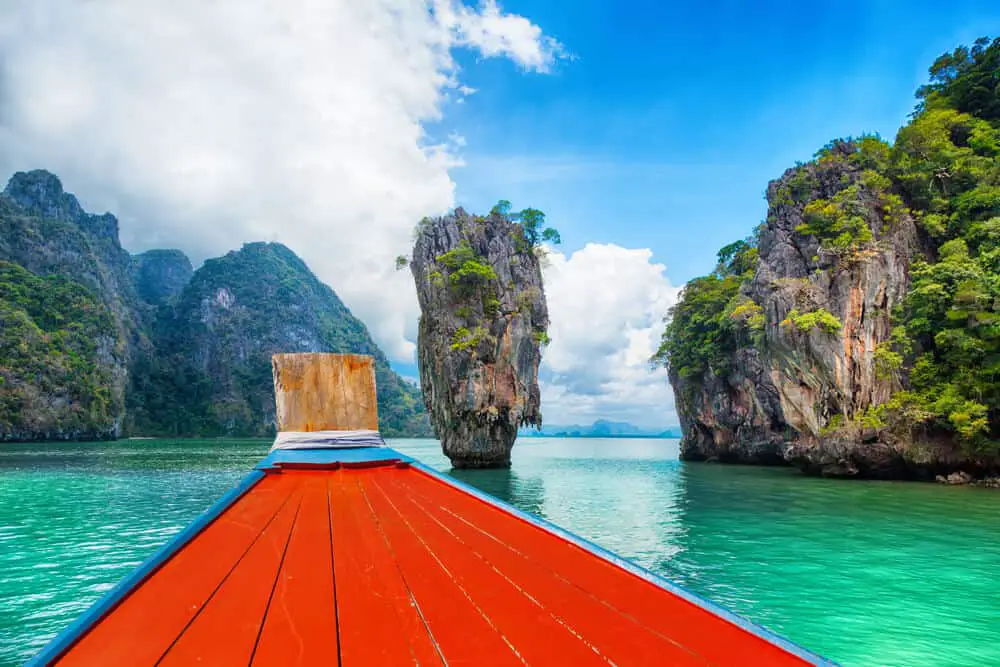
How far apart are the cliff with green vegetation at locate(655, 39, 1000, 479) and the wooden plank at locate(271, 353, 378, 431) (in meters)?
21.4

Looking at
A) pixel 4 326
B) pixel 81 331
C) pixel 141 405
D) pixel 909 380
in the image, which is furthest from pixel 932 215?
pixel 141 405

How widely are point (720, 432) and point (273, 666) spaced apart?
127 feet

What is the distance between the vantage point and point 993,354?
60.1 ft

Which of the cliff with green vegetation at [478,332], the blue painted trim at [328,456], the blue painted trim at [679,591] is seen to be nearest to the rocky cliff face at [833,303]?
the cliff with green vegetation at [478,332]

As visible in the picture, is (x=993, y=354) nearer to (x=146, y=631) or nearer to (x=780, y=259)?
(x=780, y=259)

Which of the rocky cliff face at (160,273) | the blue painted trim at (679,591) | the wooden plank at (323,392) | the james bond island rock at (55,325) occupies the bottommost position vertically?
the blue painted trim at (679,591)

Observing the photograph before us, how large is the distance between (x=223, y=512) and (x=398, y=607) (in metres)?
1.82

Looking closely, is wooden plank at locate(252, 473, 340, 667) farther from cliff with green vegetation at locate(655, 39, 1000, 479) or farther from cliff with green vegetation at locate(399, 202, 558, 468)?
cliff with green vegetation at locate(399, 202, 558, 468)

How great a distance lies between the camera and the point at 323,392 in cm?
523

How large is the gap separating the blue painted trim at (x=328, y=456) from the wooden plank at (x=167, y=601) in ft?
5.00

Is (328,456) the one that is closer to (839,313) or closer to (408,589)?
(408,589)

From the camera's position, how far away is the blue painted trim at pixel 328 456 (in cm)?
446

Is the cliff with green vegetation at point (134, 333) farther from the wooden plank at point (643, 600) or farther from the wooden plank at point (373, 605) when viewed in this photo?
the wooden plank at point (643, 600)

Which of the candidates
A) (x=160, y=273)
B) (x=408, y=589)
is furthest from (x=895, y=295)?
(x=160, y=273)
